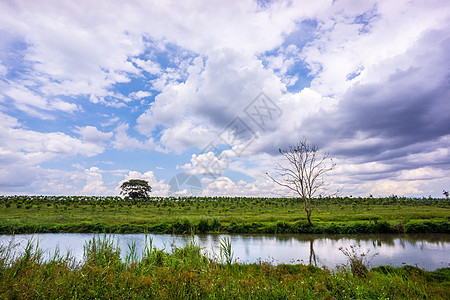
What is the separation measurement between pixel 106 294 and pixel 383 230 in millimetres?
22769

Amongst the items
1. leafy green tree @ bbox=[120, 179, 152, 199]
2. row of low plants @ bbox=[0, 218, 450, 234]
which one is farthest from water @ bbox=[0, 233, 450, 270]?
leafy green tree @ bbox=[120, 179, 152, 199]

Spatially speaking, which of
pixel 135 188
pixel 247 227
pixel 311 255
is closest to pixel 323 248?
pixel 311 255

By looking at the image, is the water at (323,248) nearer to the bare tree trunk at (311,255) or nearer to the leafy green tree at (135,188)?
the bare tree trunk at (311,255)

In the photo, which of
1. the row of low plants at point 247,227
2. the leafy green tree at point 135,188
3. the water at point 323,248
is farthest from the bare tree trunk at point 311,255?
the leafy green tree at point 135,188

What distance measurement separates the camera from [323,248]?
15.6m

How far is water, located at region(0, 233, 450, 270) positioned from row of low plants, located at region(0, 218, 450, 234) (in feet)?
4.00

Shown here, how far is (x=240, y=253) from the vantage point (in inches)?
568

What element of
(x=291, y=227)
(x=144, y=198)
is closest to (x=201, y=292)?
(x=291, y=227)

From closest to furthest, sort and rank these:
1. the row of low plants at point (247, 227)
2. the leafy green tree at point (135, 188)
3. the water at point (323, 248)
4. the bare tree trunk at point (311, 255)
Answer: the water at point (323, 248) < the bare tree trunk at point (311, 255) < the row of low plants at point (247, 227) < the leafy green tree at point (135, 188)

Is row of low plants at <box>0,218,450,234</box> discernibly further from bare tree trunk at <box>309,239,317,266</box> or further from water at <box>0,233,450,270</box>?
bare tree trunk at <box>309,239,317,266</box>

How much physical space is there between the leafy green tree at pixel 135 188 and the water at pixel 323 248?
48929mm

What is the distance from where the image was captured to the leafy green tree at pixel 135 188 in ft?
226

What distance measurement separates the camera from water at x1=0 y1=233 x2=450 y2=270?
12.2m

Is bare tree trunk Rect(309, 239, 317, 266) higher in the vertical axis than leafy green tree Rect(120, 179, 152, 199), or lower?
lower
